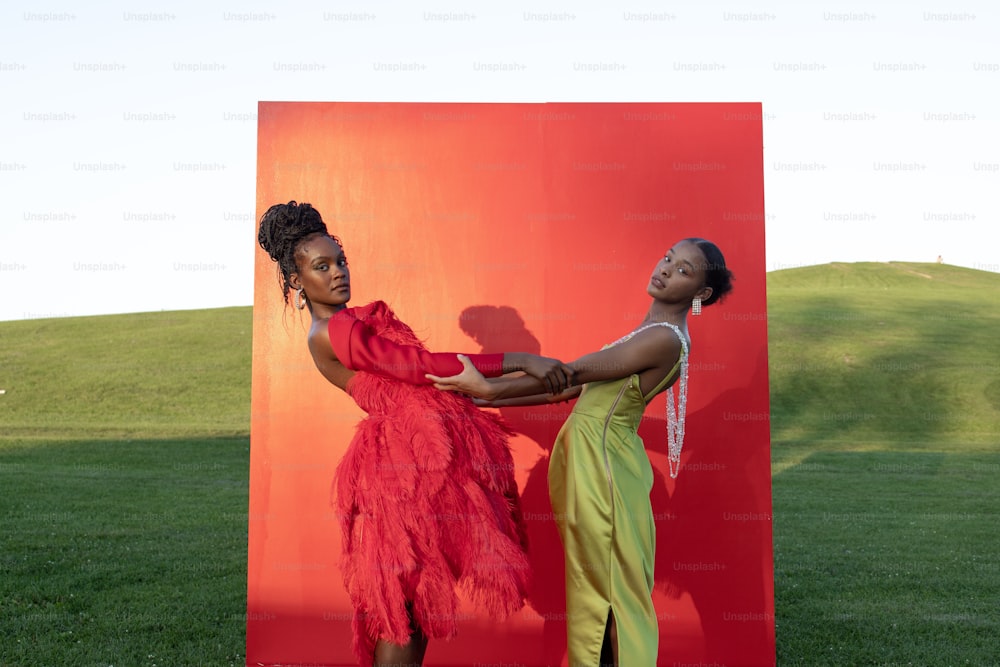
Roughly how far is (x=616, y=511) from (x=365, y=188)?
217 centimetres

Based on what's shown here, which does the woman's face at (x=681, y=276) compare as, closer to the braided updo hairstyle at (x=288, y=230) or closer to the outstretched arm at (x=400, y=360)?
the outstretched arm at (x=400, y=360)

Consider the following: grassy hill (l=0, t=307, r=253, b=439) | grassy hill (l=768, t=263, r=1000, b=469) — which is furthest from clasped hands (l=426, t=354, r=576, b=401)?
grassy hill (l=0, t=307, r=253, b=439)

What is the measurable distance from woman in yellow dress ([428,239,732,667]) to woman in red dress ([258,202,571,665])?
0.14 metres

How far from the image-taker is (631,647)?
11.5 feet

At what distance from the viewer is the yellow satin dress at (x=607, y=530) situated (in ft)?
11.6

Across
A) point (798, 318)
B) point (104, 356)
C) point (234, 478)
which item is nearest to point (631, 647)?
point (234, 478)

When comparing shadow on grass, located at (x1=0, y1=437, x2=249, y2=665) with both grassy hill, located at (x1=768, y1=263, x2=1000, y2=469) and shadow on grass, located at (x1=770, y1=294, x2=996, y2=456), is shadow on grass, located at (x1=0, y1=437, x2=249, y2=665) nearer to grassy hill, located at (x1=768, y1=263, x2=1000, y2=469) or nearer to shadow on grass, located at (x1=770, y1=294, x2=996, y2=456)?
grassy hill, located at (x1=768, y1=263, x2=1000, y2=469)

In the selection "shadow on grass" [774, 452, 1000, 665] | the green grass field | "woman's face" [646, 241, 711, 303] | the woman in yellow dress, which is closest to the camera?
the woman in yellow dress

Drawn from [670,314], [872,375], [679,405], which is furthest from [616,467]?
[872,375]

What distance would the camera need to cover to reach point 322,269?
3.55m

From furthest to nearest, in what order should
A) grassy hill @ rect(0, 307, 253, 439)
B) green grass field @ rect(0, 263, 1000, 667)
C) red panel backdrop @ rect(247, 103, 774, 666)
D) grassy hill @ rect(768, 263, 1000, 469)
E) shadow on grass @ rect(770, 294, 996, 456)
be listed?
shadow on grass @ rect(770, 294, 996, 456), grassy hill @ rect(768, 263, 1000, 469), grassy hill @ rect(0, 307, 253, 439), green grass field @ rect(0, 263, 1000, 667), red panel backdrop @ rect(247, 103, 774, 666)

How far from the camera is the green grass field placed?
Result: 18.0 feet

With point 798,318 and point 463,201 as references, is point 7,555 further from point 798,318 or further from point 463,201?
point 798,318

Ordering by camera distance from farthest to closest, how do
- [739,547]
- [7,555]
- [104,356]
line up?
[104,356]
[7,555]
[739,547]
